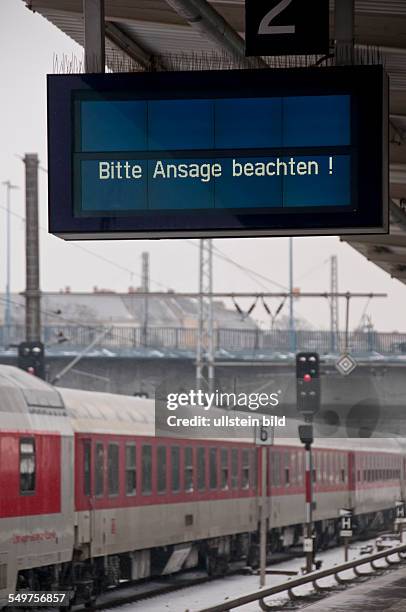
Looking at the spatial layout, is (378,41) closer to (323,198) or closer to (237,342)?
(323,198)

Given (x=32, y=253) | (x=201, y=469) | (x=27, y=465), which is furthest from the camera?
(x=32, y=253)

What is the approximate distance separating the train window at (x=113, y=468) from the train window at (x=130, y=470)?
484 millimetres

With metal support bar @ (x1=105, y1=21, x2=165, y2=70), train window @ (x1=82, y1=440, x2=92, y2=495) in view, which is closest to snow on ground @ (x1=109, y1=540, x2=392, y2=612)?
train window @ (x1=82, y1=440, x2=92, y2=495)

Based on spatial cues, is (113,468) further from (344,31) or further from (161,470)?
(344,31)

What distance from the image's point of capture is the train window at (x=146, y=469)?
24062 millimetres

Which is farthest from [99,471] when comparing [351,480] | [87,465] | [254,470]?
[351,480]

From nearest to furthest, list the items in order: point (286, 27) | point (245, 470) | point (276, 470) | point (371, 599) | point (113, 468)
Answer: point (286, 27) → point (371, 599) → point (113, 468) → point (245, 470) → point (276, 470)

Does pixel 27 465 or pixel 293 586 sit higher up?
pixel 27 465

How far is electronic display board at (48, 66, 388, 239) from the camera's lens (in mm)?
9656

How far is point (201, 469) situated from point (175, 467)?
1391 mm

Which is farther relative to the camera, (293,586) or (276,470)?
(276,470)

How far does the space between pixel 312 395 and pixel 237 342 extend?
141 ft

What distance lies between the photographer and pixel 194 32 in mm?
12484

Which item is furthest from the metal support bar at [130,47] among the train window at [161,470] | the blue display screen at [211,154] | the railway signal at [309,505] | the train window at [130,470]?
the railway signal at [309,505]
